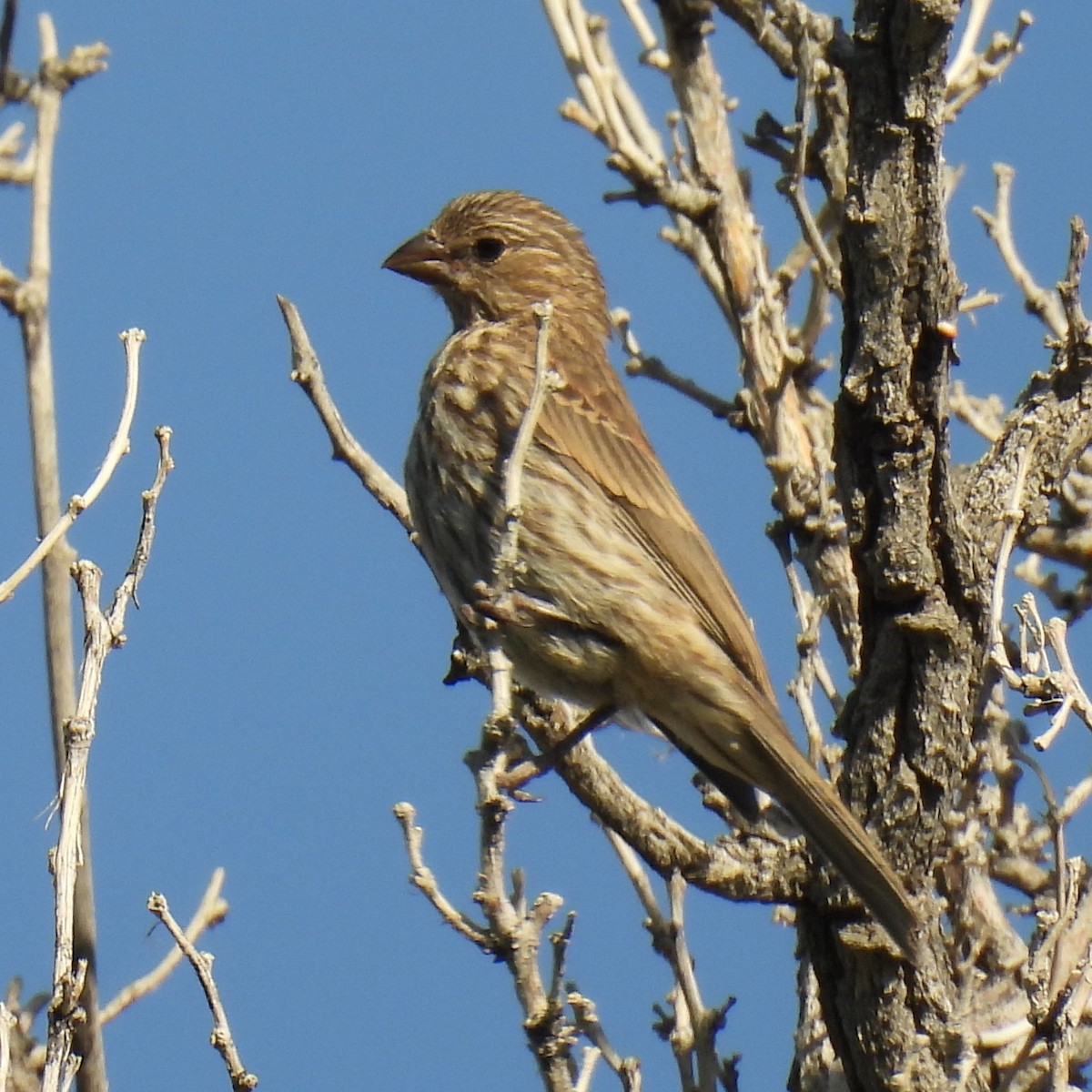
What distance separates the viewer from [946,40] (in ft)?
10.5

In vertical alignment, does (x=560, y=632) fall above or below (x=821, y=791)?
above

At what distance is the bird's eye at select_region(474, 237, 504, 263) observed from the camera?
219 inches

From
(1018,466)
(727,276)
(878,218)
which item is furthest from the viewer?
(727,276)

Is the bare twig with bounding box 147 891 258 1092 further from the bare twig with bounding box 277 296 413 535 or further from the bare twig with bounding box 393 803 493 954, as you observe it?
the bare twig with bounding box 277 296 413 535

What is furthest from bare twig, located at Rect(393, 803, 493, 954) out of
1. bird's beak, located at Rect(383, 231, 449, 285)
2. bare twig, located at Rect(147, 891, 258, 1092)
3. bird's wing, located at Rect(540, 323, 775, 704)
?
bird's beak, located at Rect(383, 231, 449, 285)

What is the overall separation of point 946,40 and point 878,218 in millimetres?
319

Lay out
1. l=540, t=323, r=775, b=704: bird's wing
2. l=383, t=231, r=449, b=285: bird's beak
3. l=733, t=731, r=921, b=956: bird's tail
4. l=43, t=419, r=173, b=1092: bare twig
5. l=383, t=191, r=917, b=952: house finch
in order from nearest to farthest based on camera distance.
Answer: l=43, t=419, r=173, b=1092: bare twig < l=733, t=731, r=921, b=956: bird's tail < l=383, t=191, r=917, b=952: house finch < l=540, t=323, r=775, b=704: bird's wing < l=383, t=231, r=449, b=285: bird's beak

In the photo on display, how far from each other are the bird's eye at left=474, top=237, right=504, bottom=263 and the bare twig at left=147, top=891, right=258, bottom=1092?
2978 mm

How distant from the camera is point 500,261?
5551mm

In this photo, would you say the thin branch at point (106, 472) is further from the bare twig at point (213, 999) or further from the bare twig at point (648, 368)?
the bare twig at point (648, 368)

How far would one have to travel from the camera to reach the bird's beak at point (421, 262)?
5.47m

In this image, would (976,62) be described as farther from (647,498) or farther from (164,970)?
(164,970)

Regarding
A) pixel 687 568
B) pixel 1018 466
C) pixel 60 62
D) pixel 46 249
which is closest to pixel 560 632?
pixel 687 568

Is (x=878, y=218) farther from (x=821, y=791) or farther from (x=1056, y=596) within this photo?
(x=1056, y=596)
